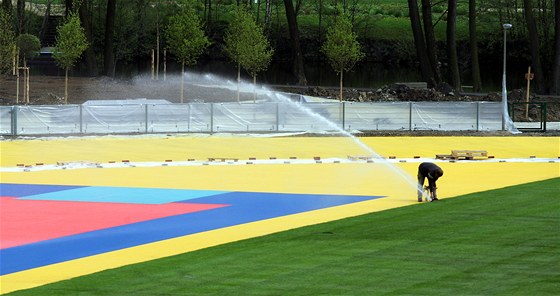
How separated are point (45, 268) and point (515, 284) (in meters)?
9.92

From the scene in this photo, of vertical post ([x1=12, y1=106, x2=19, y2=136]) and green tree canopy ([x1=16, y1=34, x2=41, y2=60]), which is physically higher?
green tree canopy ([x1=16, y1=34, x2=41, y2=60])

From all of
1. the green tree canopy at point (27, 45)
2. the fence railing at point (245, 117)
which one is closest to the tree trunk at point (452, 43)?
the fence railing at point (245, 117)

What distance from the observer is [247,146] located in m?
56.1

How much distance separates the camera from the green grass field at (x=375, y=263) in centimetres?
2175

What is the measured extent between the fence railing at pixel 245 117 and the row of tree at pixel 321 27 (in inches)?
871

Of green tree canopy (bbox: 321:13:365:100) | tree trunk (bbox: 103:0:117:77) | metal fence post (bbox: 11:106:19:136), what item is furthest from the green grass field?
tree trunk (bbox: 103:0:117:77)

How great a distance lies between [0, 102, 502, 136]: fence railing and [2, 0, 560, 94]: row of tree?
22.1 metres

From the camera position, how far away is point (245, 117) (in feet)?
205

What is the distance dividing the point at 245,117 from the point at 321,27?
89958 mm

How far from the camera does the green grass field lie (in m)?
21.8

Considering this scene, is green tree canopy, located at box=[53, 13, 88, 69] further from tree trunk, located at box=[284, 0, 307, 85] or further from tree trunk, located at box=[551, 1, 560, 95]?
tree trunk, located at box=[551, 1, 560, 95]

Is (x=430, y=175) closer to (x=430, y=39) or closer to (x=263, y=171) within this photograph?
(x=263, y=171)

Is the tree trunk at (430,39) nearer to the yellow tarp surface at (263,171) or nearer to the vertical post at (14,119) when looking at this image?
the yellow tarp surface at (263,171)

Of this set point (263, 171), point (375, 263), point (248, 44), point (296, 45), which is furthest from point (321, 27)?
point (375, 263)
